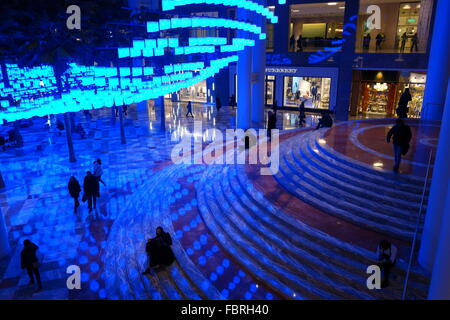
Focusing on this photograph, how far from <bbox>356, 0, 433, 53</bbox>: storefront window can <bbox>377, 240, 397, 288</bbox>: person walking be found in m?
19.2

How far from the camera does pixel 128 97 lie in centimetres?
1168

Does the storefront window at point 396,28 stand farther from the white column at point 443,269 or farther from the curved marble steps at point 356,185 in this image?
the white column at point 443,269

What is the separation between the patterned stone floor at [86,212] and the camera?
6758mm

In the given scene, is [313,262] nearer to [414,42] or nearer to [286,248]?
[286,248]

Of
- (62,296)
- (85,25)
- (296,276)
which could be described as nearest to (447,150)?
(296,276)

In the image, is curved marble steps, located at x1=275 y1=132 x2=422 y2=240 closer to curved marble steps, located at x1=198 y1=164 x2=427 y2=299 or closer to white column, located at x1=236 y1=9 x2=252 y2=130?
curved marble steps, located at x1=198 y1=164 x2=427 y2=299

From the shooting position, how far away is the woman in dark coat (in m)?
6.97

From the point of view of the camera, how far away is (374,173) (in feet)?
27.6

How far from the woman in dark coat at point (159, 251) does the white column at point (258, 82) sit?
14.2m

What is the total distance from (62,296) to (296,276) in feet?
14.4

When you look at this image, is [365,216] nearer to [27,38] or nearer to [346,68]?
[346,68]

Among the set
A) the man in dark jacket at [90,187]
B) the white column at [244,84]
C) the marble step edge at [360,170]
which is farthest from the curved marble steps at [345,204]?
the white column at [244,84]

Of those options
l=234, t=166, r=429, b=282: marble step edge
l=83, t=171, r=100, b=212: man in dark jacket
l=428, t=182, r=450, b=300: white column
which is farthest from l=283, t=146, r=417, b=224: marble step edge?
l=83, t=171, r=100, b=212: man in dark jacket

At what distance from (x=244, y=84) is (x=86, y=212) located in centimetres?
1149
